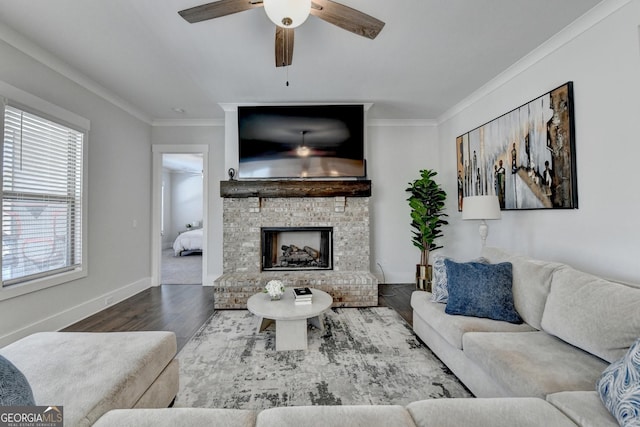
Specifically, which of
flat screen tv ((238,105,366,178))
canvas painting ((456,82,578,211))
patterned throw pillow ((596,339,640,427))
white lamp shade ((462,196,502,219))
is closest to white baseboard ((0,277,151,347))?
flat screen tv ((238,105,366,178))

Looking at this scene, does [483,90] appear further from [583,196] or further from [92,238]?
[92,238]

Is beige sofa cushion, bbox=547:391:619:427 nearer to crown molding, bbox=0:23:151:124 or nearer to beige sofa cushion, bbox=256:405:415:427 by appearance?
beige sofa cushion, bbox=256:405:415:427

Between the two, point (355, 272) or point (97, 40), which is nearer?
point (97, 40)

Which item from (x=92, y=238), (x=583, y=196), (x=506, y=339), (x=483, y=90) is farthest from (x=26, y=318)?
(x=483, y=90)

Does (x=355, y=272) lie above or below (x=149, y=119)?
below

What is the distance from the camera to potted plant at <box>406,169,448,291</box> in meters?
3.83

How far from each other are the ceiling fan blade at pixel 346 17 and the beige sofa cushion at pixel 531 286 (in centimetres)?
196

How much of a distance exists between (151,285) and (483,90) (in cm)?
549

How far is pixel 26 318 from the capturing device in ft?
8.07

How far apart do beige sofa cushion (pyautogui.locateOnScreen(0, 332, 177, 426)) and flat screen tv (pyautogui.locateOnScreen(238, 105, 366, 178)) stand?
105 inches

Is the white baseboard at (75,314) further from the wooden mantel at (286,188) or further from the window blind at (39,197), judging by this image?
the wooden mantel at (286,188)

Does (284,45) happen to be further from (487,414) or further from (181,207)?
(181,207)

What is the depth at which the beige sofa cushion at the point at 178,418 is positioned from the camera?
893mm

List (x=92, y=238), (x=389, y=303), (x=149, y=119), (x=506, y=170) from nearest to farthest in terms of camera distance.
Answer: (x=506, y=170)
(x=92, y=238)
(x=389, y=303)
(x=149, y=119)
